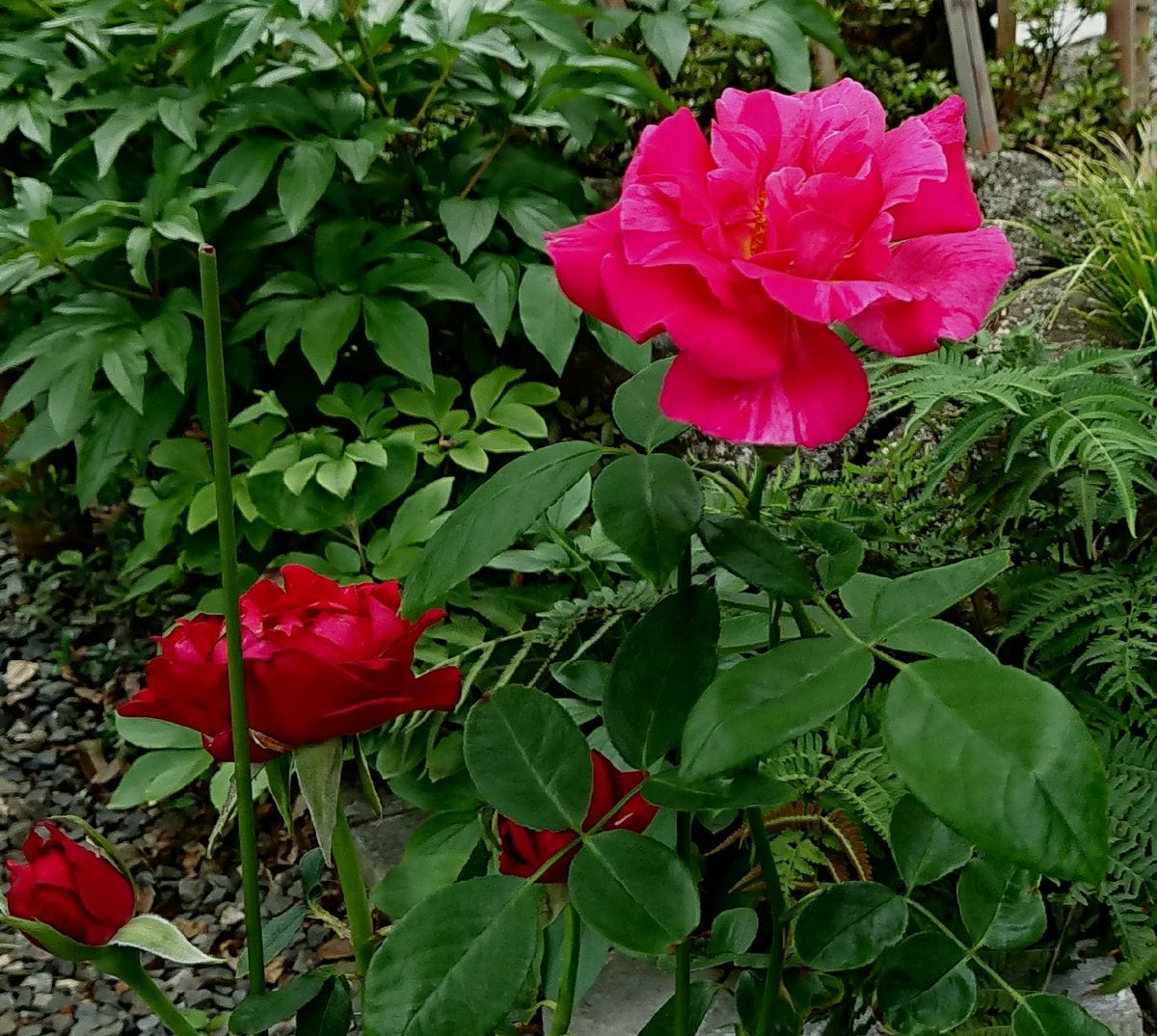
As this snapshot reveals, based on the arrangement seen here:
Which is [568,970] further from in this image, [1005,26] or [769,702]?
[1005,26]

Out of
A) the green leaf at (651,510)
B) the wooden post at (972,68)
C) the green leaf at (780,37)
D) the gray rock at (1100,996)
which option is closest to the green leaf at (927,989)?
the green leaf at (651,510)

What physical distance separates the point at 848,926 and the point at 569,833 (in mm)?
146

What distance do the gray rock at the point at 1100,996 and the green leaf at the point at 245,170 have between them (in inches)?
57.1

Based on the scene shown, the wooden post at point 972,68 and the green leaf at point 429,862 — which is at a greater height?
the green leaf at point 429,862

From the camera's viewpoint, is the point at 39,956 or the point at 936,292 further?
the point at 39,956

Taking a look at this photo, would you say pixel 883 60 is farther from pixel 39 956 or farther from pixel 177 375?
pixel 39 956

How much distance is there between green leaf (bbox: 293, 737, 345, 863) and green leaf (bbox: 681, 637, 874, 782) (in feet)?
0.78

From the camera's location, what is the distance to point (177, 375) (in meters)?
1.62

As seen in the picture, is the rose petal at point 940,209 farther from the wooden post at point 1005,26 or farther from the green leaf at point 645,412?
the wooden post at point 1005,26

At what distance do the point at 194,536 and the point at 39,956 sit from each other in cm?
62

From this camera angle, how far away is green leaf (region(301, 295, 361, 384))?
1628mm

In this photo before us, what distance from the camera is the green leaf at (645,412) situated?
1.76 ft

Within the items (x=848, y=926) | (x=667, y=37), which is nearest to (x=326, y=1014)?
(x=848, y=926)

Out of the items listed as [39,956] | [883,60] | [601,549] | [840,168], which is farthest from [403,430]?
[883,60]
